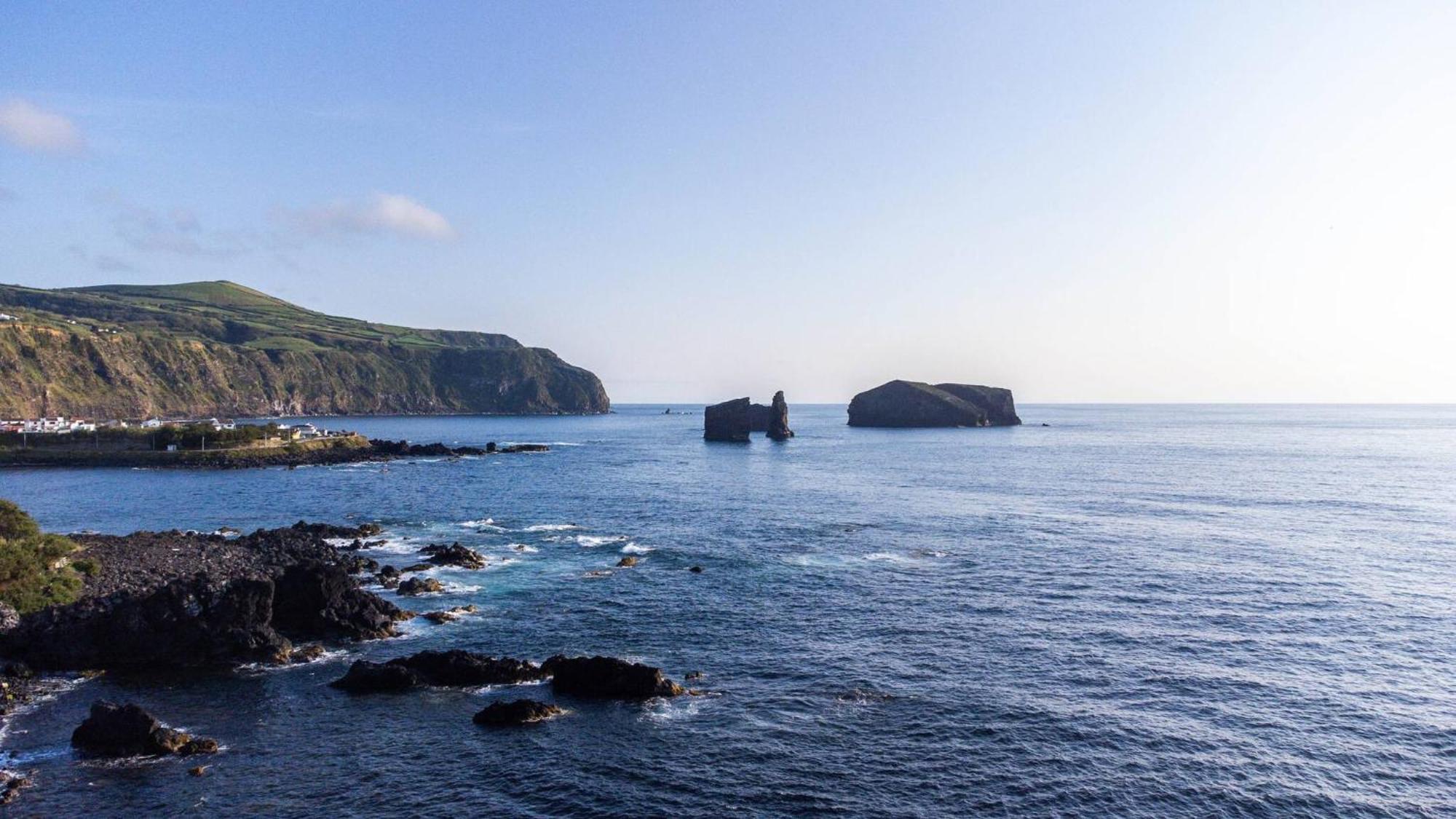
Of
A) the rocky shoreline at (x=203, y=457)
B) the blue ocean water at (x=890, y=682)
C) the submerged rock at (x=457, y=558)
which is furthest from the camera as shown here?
the rocky shoreline at (x=203, y=457)

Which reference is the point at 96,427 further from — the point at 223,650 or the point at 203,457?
the point at 223,650

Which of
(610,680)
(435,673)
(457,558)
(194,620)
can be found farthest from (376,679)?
(457,558)

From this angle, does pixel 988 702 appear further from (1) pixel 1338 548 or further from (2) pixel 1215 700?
(1) pixel 1338 548

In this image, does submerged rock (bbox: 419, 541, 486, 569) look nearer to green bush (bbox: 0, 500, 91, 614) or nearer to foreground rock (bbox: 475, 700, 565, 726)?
green bush (bbox: 0, 500, 91, 614)

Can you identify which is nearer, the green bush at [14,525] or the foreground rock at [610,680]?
the foreground rock at [610,680]

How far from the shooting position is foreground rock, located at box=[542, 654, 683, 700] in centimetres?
4066

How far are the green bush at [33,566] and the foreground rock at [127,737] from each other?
21648mm

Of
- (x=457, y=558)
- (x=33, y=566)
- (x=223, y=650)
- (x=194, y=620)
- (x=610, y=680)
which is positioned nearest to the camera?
(x=610, y=680)

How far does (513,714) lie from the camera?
37500 mm

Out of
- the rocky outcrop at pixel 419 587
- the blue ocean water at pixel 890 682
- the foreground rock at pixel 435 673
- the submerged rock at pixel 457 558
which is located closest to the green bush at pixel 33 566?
the blue ocean water at pixel 890 682

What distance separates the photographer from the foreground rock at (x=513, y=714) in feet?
123

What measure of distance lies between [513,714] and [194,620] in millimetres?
22333

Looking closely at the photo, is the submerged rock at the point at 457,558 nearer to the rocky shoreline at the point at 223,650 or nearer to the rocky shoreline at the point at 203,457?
the rocky shoreline at the point at 223,650

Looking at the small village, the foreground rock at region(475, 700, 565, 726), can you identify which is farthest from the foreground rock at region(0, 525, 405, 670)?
the small village
